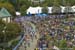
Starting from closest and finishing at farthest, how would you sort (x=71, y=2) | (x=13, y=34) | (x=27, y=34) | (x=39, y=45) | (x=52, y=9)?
1. (x=39, y=45)
2. (x=13, y=34)
3. (x=27, y=34)
4. (x=52, y=9)
5. (x=71, y=2)

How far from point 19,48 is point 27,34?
842cm

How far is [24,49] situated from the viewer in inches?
1080

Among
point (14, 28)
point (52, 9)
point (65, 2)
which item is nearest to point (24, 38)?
point (14, 28)

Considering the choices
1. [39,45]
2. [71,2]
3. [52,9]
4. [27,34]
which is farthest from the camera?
[71,2]

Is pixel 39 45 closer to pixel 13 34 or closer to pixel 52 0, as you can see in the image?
pixel 13 34

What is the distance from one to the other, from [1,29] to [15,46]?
5.69 feet

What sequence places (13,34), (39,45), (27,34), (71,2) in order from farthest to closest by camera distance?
(71,2) → (27,34) → (13,34) → (39,45)

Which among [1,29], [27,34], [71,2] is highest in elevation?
[1,29]

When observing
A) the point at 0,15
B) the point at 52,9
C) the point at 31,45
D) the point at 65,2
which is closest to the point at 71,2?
the point at 65,2

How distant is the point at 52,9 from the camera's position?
67688mm

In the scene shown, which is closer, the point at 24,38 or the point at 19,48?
the point at 19,48

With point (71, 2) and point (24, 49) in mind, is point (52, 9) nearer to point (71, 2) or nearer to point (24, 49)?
point (71, 2)

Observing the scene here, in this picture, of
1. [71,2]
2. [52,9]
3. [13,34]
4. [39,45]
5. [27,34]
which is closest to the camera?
[39,45]

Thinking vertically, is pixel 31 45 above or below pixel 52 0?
above
